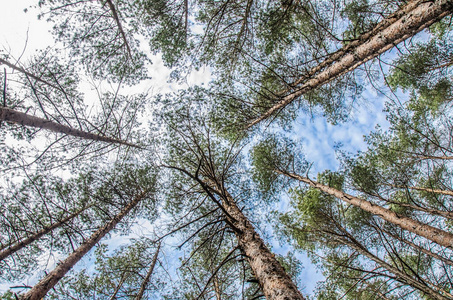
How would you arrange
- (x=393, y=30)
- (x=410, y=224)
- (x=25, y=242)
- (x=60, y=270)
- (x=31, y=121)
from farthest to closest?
1. (x=25, y=242)
2. (x=60, y=270)
3. (x=410, y=224)
4. (x=31, y=121)
5. (x=393, y=30)

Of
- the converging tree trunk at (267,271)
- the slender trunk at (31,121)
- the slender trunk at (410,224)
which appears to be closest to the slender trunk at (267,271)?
the converging tree trunk at (267,271)

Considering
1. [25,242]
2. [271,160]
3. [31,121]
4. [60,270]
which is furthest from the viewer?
[271,160]

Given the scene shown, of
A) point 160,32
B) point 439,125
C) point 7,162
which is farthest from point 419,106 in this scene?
point 7,162

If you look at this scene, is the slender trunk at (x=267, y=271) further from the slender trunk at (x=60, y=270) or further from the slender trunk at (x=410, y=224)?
the slender trunk at (x=60, y=270)

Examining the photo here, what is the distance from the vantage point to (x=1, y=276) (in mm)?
6949

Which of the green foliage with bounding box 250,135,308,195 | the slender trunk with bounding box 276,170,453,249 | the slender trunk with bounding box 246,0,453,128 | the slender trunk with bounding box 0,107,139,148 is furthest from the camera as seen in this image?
the green foliage with bounding box 250,135,308,195

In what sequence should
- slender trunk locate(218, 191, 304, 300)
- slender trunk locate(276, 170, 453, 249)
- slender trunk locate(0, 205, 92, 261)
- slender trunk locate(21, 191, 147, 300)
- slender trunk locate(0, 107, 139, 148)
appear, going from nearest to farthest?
1. slender trunk locate(218, 191, 304, 300)
2. slender trunk locate(0, 107, 139, 148)
3. slender trunk locate(276, 170, 453, 249)
4. slender trunk locate(21, 191, 147, 300)
5. slender trunk locate(0, 205, 92, 261)

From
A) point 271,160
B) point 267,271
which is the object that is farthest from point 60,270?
point 271,160

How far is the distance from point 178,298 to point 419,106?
480 inches

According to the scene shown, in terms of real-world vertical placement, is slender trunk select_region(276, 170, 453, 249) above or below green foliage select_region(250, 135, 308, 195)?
below

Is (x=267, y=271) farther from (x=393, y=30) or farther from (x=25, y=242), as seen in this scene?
(x=25, y=242)

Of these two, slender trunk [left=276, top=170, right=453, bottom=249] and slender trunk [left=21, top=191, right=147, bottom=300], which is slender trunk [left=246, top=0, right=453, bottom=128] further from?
slender trunk [left=21, top=191, right=147, bottom=300]

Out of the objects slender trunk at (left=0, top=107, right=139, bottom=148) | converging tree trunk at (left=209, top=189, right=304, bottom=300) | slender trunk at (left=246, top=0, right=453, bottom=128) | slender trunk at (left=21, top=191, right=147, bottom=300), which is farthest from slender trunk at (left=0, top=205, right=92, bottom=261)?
slender trunk at (left=246, top=0, right=453, bottom=128)

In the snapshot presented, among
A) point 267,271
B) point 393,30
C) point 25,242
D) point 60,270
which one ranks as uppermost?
point 25,242
